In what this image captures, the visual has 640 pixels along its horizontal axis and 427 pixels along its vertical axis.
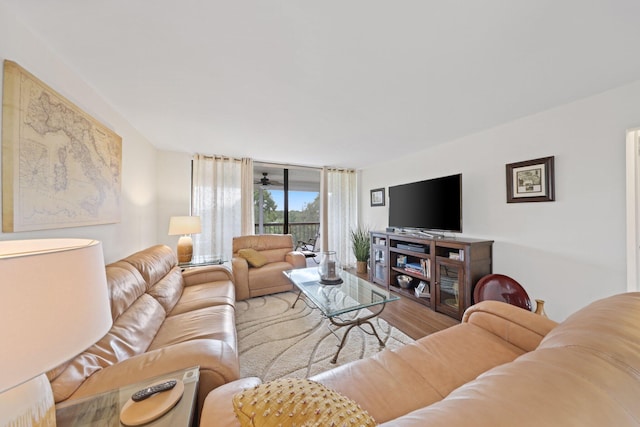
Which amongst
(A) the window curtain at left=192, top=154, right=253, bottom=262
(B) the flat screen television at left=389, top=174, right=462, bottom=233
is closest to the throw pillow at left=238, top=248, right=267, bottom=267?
(A) the window curtain at left=192, top=154, right=253, bottom=262

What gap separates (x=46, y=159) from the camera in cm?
126

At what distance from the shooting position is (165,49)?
4.39 ft

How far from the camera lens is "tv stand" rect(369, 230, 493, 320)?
8.05 feet

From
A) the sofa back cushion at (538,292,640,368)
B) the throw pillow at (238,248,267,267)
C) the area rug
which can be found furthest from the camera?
the throw pillow at (238,248,267,267)

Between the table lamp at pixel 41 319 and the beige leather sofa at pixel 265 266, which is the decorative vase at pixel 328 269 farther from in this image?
the table lamp at pixel 41 319

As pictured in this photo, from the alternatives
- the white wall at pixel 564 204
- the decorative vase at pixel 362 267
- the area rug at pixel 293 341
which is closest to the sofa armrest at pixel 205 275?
the area rug at pixel 293 341

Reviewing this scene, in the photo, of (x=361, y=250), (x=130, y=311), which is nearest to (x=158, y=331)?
(x=130, y=311)

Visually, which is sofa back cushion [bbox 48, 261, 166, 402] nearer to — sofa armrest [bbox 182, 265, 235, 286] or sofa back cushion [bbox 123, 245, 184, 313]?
sofa back cushion [bbox 123, 245, 184, 313]

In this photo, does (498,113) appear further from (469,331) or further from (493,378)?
(493,378)

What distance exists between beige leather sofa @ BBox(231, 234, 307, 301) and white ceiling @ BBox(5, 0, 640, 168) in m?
1.95

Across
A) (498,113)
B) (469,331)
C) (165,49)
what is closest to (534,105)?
(498,113)

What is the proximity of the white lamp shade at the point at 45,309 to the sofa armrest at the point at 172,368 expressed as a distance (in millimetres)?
590

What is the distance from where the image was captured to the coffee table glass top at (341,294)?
1.88m

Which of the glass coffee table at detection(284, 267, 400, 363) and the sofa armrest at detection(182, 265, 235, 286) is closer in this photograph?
the glass coffee table at detection(284, 267, 400, 363)
